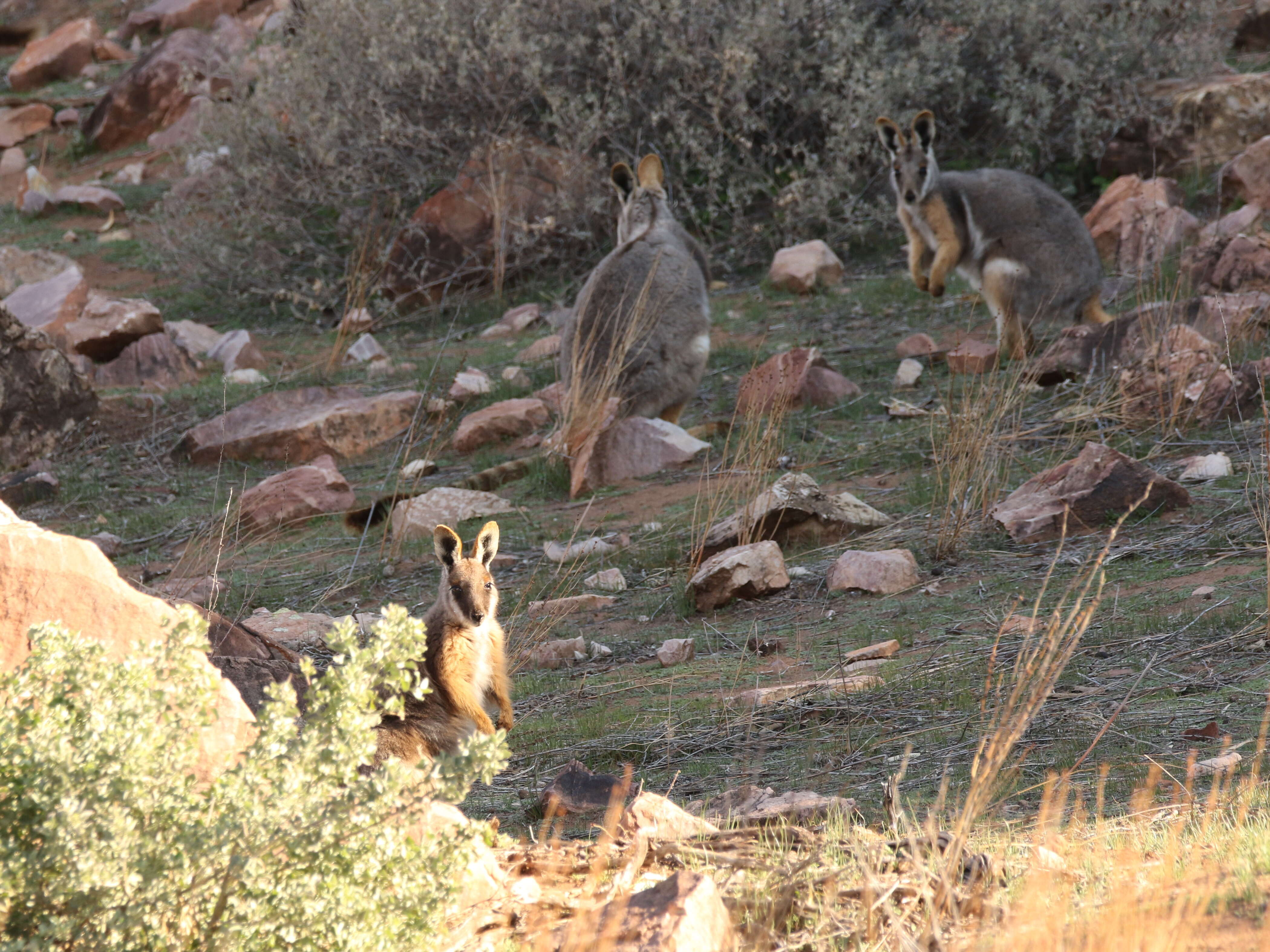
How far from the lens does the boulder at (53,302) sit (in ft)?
41.5

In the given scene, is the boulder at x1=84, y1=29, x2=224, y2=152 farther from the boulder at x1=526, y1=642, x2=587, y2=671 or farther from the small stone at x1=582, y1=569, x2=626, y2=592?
the boulder at x1=526, y1=642, x2=587, y2=671

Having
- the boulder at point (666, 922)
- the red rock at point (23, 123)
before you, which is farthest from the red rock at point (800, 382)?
the red rock at point (23, 123)

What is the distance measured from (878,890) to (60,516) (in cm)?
804

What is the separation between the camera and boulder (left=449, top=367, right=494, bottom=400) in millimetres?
10656

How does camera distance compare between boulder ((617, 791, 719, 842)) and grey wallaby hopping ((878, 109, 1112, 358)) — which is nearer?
boulder ((617, 791, 719, 842))

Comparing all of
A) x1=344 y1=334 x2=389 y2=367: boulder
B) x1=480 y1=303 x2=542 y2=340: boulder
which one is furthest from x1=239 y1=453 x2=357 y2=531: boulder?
x1=480 y1=303 x2=542 y2=340: boulder

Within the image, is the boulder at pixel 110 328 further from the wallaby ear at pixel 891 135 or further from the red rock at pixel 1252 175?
the red rock at pixel 1252 175

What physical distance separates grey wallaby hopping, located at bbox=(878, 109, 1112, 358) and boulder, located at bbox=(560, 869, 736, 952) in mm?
7159

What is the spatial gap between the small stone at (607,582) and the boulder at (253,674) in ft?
8.56

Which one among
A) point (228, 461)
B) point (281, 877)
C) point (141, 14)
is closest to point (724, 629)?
point (281, 877)

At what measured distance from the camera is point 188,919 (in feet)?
8.16

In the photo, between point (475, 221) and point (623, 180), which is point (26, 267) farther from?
point (623, 180)

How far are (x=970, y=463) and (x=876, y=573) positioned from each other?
901mm

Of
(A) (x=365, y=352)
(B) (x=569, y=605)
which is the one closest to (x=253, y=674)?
(B) (x=569, y=605)
